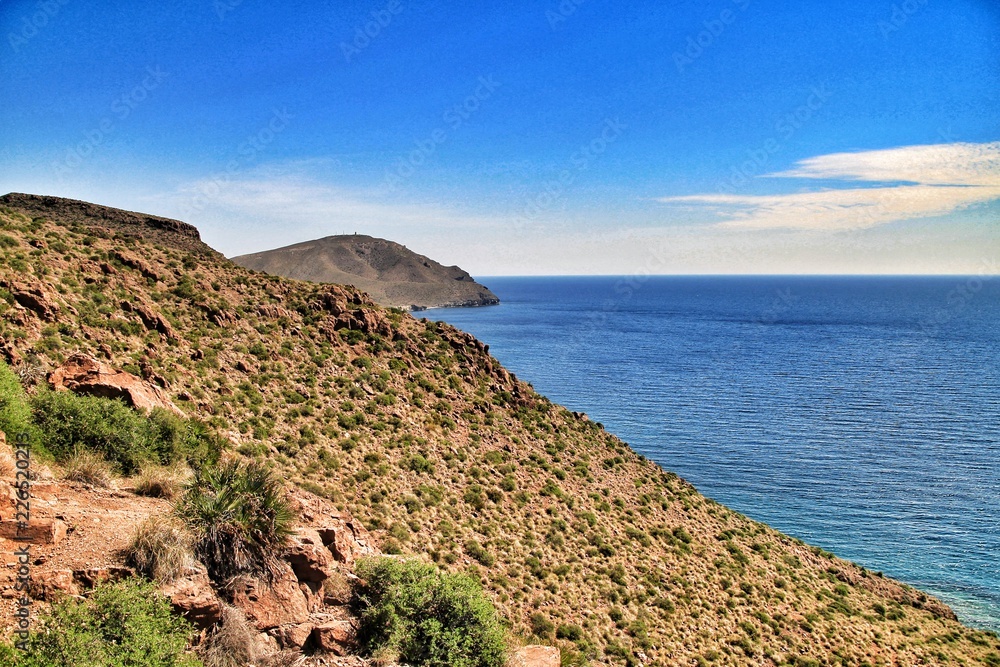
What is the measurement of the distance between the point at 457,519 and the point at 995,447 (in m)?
51.7

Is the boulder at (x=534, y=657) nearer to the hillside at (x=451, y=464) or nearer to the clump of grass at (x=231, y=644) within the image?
the hillside at (x=451, y=464)

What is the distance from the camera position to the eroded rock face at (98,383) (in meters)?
13.7

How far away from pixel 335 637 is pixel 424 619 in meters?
1.69

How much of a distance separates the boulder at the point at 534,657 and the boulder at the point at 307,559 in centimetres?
389

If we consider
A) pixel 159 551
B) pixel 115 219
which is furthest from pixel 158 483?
pixel 115 219

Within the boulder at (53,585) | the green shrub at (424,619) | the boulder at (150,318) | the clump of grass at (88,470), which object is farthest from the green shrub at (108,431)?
the boulder at (150,318)

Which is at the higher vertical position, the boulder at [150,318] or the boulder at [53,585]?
the boulder at [150,318]

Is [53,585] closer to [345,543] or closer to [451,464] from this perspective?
[345,543]

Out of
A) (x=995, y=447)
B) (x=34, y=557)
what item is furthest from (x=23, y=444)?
(x=995, y=447)

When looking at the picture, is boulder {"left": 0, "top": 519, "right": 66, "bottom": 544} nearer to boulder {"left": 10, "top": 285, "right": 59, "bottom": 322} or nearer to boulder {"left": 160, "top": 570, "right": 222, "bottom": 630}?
boulder {"left": 160, "top": 570, "right": 222, "bottom": 630}

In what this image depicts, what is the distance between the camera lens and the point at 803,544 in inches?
1240

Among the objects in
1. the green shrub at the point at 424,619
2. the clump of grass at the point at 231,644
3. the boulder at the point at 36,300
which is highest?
the boulder at the point at 36,300

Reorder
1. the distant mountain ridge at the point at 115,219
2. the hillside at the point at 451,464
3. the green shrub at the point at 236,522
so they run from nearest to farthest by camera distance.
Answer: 1. the green shrub at the point at 236,522
2. the hillside at the point at 451,464
3. the distant mountain ridge at the point at 115,219

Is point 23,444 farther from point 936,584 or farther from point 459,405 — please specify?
point 936,584
